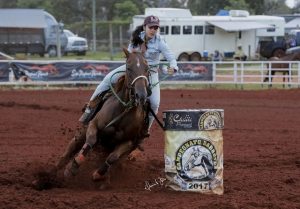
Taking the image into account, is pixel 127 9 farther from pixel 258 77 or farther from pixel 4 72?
pixel 4 72

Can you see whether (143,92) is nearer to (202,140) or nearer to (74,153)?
(202,140)

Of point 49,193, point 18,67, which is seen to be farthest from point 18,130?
point 18,67

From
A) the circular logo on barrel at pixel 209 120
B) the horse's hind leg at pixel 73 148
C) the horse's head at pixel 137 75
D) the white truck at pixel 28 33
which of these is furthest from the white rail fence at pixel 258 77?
the white truck at pixel 28 33

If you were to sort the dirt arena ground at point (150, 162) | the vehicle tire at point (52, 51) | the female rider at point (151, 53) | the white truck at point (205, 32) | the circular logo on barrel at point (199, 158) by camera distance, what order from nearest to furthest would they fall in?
the dirt arena ground at point (150, 162) < the circular logo on barrel at point (199, 158) < the female rider at point (151, 53) < the white truck at point (205, 32) < the vehicle tire at point (52, 51)

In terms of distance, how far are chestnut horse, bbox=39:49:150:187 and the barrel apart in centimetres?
43

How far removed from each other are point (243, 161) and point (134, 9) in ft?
203

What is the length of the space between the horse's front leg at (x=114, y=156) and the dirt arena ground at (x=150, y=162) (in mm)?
216

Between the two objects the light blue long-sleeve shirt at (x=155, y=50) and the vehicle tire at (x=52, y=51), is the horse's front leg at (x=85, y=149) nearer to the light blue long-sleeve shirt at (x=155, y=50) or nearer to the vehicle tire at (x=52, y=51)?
the light blue long-sleeve shirt at (x=155, y=50)

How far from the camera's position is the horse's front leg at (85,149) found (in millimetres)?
8367

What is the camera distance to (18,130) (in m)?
14.8

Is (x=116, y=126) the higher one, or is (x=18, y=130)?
(x=116, y=126)

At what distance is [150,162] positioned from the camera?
34.6 ft

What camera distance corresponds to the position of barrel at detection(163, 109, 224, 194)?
820cm

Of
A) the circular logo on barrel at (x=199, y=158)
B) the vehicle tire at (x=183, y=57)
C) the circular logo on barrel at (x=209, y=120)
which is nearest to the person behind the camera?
the circular logo on barrel at (x=209, y=120)
